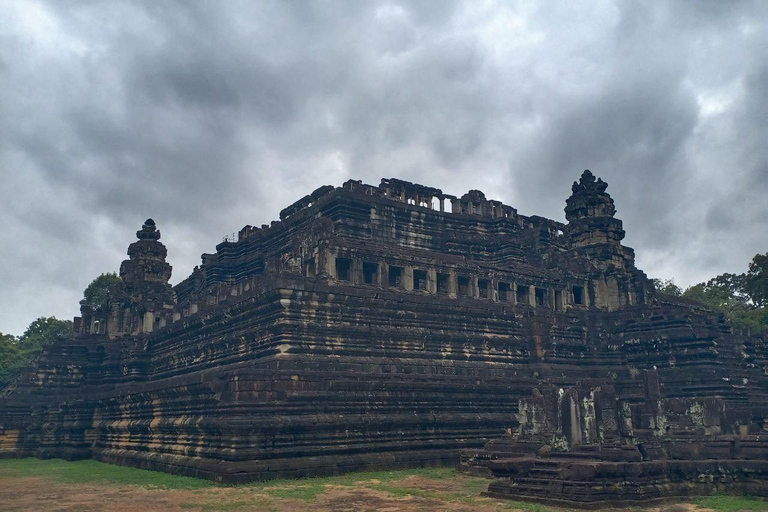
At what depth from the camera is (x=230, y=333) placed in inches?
1114

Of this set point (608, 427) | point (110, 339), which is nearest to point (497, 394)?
point (608, 427)

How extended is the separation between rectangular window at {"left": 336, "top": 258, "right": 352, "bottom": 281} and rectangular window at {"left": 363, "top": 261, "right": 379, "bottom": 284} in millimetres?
840

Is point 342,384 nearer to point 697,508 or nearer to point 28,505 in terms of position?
point 28,505

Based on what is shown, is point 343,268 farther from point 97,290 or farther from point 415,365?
point 97,290

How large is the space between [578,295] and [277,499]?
87.8ft

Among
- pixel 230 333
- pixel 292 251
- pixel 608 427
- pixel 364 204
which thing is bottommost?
pixel 608 427

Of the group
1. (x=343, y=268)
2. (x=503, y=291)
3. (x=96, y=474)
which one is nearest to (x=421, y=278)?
(x=343, y=268)

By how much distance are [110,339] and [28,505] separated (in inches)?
1188

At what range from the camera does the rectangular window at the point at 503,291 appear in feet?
116

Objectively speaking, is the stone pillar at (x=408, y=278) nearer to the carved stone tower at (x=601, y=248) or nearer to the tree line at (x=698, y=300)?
the carved stone tower at (x=601, y=248)

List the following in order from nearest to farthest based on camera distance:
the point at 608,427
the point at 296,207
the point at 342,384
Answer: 1. the point at 608,427
2. the point at 342,384
3. the point at 296,207

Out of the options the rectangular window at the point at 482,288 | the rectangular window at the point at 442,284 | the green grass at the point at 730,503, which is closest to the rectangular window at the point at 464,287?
the rectangular window at the point at 482,288

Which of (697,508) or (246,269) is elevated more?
(246,269)

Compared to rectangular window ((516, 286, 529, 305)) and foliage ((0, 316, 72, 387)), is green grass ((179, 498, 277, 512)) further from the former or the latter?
foliage ((0, 316, 72, 387))
